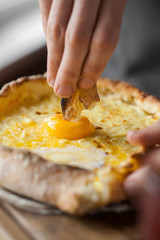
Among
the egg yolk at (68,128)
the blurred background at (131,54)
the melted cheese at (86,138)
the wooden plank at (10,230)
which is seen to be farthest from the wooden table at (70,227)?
the blurred background at (131,54)

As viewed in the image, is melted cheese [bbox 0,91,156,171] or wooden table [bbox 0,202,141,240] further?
melted cheese [bbox 0,91,156,171]

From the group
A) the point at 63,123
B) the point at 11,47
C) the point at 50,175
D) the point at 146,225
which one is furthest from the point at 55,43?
the point at 11,47

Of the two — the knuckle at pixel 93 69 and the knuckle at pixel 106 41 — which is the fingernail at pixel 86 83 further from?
the knuckle at pixel 106 41

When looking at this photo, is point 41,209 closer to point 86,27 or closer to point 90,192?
point 90,192

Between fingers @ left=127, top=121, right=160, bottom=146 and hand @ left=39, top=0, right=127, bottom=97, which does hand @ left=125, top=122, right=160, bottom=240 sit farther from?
hand @ left=39, top=0, right=127, bottom=97

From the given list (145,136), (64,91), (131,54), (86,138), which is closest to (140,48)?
(131,54)

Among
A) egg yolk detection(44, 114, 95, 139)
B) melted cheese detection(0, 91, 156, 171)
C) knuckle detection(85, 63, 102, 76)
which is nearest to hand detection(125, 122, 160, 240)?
melted cheese detection(0, 91, 156, 171)
